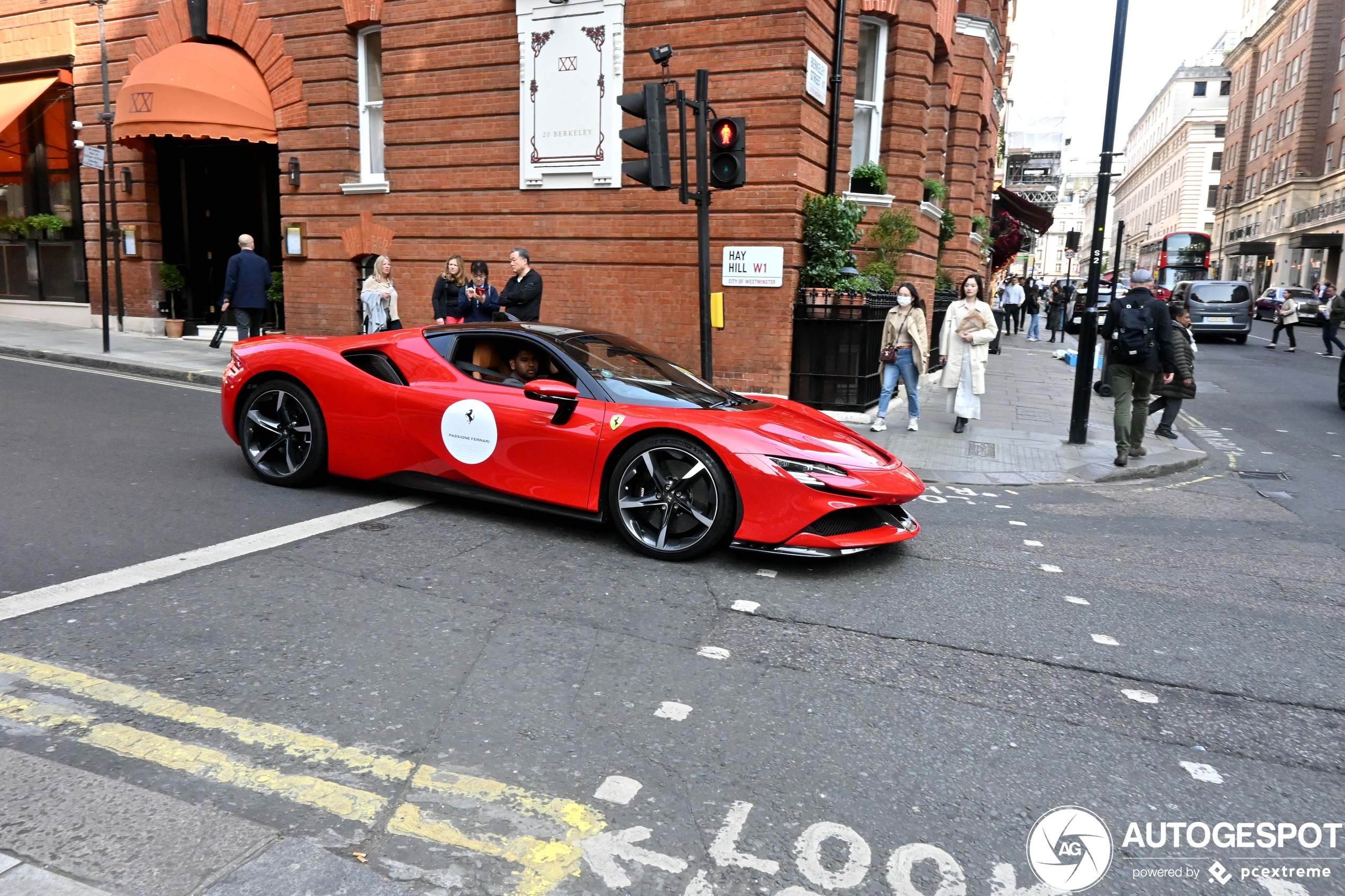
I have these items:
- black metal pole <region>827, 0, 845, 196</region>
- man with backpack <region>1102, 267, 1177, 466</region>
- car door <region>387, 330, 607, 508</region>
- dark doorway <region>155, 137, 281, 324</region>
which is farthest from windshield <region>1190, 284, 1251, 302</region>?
car door <region>387, 330, 607, 508</region>

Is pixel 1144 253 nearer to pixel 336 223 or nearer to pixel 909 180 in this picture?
pixel 909 180

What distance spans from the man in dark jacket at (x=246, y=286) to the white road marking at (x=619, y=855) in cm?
1225

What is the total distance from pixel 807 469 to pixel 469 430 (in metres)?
2.11

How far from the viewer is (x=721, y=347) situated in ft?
38.4

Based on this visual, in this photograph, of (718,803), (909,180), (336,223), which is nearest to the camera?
(718,803)

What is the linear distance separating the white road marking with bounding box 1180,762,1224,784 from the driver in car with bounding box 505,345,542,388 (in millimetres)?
3965

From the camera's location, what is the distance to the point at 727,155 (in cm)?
833

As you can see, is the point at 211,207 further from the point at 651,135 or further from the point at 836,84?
the point at 651,135

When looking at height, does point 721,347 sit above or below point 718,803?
above

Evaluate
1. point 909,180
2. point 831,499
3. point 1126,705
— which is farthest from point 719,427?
point 909,180

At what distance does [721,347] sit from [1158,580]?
7.06 m

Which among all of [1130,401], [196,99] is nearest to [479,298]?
[1130,401]

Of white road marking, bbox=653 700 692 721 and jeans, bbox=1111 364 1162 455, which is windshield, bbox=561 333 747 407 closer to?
white road marking, bbox=653 700 692 721

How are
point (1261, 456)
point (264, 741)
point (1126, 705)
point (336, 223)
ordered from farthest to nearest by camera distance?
point (336, 223) → point (1261, 456) → point (1126, 705) → point (264, 741)
